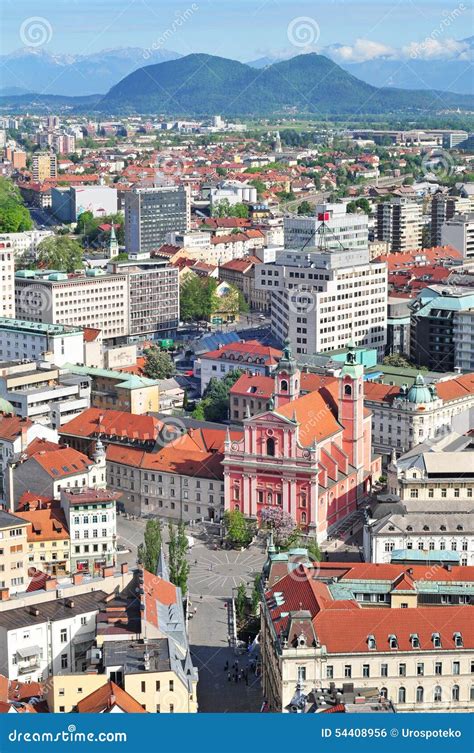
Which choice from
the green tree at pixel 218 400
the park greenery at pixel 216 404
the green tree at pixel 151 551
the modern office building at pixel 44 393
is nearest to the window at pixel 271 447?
the green tree at pixel 151 551

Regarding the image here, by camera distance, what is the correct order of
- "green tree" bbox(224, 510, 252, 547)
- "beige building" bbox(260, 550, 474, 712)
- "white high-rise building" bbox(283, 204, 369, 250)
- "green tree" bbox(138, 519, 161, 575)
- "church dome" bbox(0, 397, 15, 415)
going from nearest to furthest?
"beige building" bbox(260, 550, 474, 712) < "green tree" bbox(138, 519, 161, 575) < "green tree" bbox(224, 510, 252, 547) < "church dome" bbox(0, 397, 15, 415) < "white high-rise building" bbox(283, 204, 369, 250)

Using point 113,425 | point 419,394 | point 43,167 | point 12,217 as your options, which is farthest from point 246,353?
point 43,167

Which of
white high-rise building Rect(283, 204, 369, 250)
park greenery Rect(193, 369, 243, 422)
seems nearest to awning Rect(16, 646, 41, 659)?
park greenery Rect(193, 369, 243, 422)

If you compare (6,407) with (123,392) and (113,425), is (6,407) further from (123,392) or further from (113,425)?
(123,392)

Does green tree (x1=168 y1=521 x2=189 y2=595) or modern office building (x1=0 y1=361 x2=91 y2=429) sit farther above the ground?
modern office building (x1=0 y1=361 x2=91 y2=429)

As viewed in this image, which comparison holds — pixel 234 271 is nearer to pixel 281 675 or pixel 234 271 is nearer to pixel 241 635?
pixel 241 635

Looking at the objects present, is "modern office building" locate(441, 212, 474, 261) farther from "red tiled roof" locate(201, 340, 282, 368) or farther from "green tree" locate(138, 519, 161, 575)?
"green tree" locate(138, 519, 161, 575)
